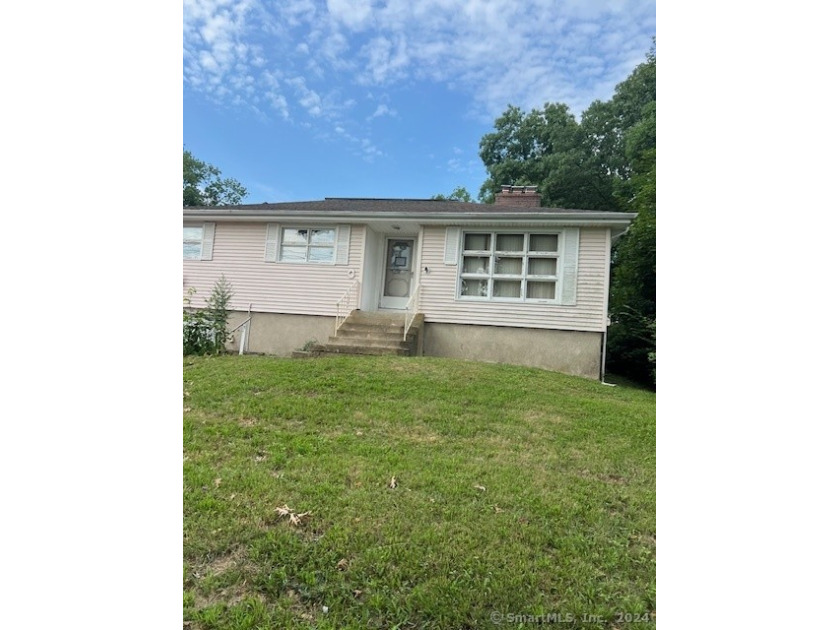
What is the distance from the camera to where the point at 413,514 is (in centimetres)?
215

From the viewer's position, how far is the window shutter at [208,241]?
912 cm

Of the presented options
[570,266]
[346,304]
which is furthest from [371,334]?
[570,266]

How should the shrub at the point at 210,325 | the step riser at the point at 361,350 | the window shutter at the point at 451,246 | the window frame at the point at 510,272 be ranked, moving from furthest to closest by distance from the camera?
1. the window shutter at the point at 451,246
2. the window frame at the point at 510,272
3. the shrub at the point at 210,325
4. the step riser at the point at 361,350

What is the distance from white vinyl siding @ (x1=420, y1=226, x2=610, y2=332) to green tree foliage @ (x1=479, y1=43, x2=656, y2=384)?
0.86m

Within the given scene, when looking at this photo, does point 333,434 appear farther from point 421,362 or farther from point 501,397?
point 421,362

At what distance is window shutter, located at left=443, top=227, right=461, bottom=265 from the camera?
27.1 ft

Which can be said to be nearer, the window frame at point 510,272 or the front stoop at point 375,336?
the front stoop at point 375,336

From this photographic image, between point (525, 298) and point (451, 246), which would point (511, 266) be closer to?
point (525, 298)

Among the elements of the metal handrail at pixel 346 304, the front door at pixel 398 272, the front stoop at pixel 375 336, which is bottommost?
the front stoop at pixel 375 336

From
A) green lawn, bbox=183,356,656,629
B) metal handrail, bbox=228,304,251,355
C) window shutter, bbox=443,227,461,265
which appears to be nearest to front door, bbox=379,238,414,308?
window shutter, bbox=443,227,461,265

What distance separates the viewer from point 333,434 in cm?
338

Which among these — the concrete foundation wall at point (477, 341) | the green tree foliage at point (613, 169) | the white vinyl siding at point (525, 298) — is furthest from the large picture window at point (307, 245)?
the green tree foliage at point (613, 169)

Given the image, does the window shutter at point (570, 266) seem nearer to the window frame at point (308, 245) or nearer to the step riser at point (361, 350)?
the step riser at point (361, 350)

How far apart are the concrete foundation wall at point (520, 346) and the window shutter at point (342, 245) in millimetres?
2200
